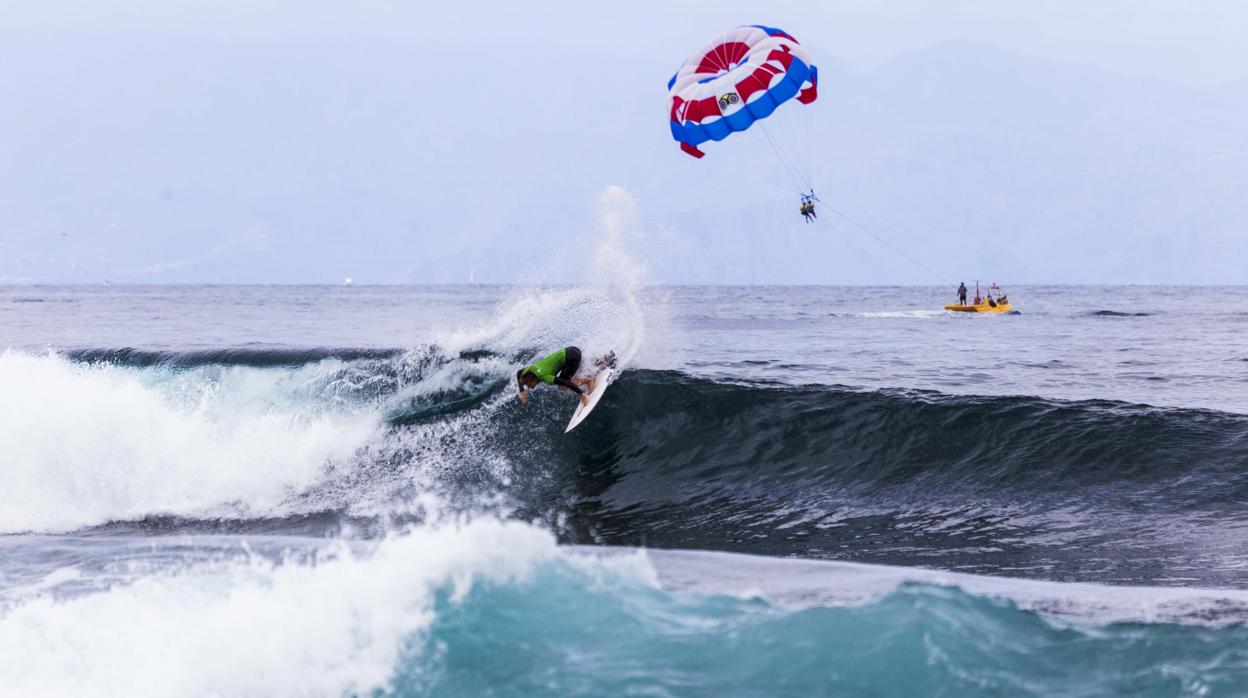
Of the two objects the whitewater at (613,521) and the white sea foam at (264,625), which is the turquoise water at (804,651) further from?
the white sea foam at (264,625)

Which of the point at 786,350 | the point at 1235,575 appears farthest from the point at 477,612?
the point at 786,350

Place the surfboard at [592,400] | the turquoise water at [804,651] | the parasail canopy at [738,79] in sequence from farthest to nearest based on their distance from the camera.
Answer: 1. the parasail canopy at [738,79]
2. the surfboard at [592,400]
3. the turquoise water at [804,651]

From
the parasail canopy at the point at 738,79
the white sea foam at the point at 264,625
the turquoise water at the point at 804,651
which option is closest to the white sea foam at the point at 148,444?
the white sea foam at the point at 264,625

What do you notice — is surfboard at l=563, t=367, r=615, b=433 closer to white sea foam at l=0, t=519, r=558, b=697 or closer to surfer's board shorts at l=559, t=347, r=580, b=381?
surfer's board shorts at l=559, t=347, r=580, b=381

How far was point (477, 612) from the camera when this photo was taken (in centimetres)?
709

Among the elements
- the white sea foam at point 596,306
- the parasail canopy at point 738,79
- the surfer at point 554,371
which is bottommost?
the surfer at point 554,371

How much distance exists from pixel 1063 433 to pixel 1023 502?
2386mm

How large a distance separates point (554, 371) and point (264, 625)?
801cm

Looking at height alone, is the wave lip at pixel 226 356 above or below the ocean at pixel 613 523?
above

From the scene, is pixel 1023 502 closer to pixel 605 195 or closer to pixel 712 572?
pixel 712 572

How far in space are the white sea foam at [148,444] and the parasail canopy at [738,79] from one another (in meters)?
9.47

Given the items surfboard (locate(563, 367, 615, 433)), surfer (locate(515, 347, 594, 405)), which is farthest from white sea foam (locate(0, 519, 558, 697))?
surfboard (locate(563, 367, 615, 433))

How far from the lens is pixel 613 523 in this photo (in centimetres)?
1279

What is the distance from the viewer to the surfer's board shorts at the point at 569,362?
14.8m
